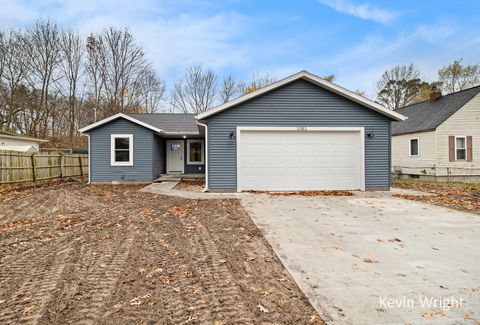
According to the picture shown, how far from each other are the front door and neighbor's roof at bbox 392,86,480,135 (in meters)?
14.8

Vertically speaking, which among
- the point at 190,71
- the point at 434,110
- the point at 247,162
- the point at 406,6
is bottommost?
the point at 247,162

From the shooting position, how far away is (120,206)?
808 centimetres

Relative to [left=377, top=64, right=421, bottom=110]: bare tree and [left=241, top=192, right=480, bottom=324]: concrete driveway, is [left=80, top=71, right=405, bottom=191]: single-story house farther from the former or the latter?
[left=377, top=64, right=421, bottom=110]: bare tree

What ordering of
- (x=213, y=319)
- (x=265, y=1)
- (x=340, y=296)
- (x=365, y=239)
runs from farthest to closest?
A: (x=265, y=1) → (x=365, y=239) → (x=340, y=296) → (x=213, y=319)

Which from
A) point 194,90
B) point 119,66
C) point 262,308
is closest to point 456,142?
point 262,308

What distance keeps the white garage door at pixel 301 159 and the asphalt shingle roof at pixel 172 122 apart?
18.6 feet

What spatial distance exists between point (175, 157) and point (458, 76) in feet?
103

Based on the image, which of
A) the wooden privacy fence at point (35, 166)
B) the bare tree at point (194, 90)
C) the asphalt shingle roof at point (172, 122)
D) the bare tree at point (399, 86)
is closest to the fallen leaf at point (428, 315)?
the asphalt shingle roof at point (172, 122)

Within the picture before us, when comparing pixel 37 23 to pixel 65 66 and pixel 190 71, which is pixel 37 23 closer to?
pixel 65 66

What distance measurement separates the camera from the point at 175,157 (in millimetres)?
17000

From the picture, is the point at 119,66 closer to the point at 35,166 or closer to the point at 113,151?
the point at 35,166

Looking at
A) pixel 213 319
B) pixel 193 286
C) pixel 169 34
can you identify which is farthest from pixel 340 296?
pixel 169 34

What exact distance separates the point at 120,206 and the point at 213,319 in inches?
255

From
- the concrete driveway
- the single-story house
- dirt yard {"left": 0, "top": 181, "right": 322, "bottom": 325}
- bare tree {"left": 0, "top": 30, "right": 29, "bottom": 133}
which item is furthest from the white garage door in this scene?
bare tree {"left": 0, "top": 30, "right": 29, "bottom": 133}
